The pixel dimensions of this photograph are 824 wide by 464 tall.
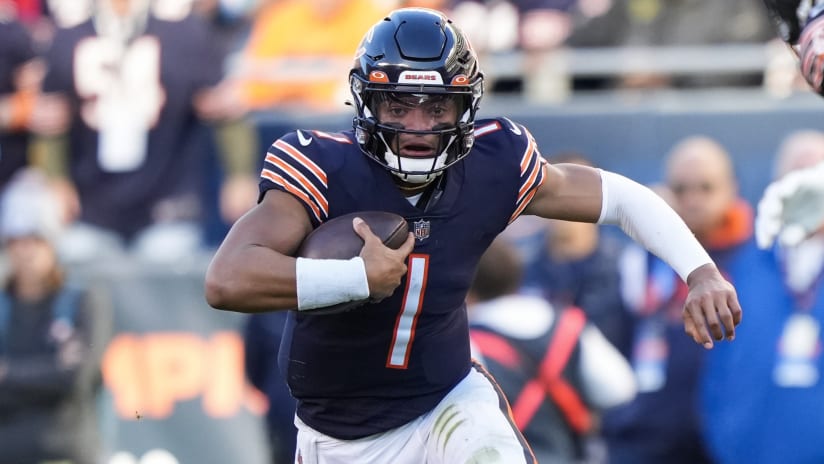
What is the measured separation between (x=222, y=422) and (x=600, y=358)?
7.45 feet

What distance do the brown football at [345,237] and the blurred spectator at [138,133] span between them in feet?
11.1

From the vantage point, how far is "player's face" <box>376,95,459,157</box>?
389cm

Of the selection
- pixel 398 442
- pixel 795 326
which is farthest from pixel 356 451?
pixel 795 326

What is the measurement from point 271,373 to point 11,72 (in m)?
2.37

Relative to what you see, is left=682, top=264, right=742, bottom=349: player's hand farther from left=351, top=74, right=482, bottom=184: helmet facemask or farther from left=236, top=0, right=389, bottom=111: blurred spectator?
left=236, top=0, right=389, bottom=111: blurred spectator

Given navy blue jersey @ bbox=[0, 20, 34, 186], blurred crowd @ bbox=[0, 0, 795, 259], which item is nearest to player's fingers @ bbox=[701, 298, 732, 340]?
blurred crowd @ bbox=[0, 0, 795, 259]

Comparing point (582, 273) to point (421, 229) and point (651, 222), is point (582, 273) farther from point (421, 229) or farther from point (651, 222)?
point (421, 229)

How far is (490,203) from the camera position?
4.06 m

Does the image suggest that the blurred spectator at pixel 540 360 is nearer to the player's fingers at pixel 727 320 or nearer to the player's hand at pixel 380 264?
the player's fingers at pixel 727 320

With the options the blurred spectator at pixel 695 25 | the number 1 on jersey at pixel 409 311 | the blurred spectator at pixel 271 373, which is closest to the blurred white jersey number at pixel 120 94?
the blurred spectator at pixel 271 373

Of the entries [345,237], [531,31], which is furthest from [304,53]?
[345,237]

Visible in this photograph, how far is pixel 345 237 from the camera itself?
3.66 m

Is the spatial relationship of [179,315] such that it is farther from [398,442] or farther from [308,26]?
[398,442]

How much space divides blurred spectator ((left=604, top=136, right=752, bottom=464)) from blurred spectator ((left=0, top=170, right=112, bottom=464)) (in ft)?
8.02
